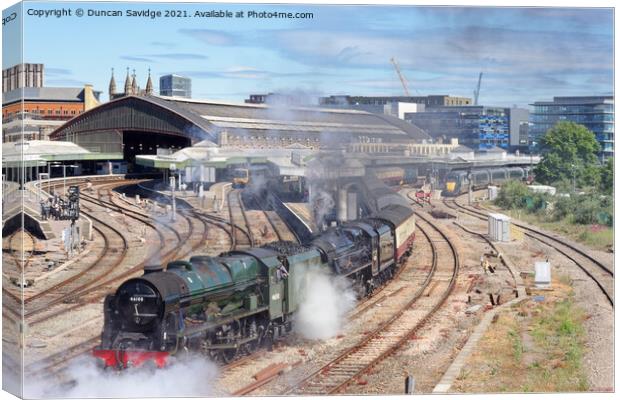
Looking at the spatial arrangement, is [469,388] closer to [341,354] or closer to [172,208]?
[341,354]

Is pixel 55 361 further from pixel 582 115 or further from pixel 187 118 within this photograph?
pixel 582 115

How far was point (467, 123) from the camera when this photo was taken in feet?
98.9

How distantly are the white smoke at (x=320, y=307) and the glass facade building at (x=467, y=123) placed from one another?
5.81m

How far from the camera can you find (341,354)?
26359mm

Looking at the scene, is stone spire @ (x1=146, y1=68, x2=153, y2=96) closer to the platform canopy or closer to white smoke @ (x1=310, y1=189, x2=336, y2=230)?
the platform canopy

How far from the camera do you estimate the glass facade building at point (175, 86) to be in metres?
26.5

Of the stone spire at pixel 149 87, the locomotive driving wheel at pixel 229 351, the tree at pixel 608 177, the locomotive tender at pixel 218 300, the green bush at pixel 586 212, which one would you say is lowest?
the locomotive driving wheel at pixel 229 351

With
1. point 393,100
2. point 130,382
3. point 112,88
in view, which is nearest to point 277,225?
point 393,100

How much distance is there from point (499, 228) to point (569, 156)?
11.3ft

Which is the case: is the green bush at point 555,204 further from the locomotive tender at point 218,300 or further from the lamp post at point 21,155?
the lamp post at point 21,155

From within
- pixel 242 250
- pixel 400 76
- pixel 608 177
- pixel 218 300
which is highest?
pixel 400 76

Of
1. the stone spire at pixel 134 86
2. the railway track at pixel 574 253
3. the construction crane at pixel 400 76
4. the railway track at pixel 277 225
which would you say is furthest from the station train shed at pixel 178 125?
the railway track at pixel 574 253

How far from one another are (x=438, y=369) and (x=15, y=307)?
39.5 ft

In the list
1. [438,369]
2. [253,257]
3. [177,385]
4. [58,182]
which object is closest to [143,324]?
[177,385]
